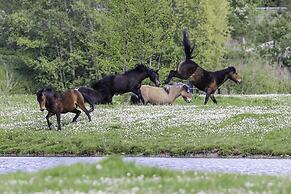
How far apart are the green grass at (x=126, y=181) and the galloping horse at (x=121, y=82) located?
844 inches

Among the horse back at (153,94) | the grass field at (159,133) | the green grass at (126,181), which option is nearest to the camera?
the green grass at (126,181)

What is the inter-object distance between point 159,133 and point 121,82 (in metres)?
8.45

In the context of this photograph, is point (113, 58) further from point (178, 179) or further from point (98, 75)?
point (178, 179)

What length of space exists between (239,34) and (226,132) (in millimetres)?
43279

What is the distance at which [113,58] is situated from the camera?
48188mm

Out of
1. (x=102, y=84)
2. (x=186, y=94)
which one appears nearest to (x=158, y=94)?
(x=186, y=94)

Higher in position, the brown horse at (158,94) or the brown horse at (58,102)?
the brown horse at (58,102)

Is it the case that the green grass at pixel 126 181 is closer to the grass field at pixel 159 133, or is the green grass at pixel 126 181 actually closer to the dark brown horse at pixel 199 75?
the grass field at pixel 159 133

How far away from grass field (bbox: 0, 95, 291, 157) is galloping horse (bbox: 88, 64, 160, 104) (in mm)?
2887

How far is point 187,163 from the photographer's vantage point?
21094 mm

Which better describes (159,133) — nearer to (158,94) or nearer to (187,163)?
(187,163)

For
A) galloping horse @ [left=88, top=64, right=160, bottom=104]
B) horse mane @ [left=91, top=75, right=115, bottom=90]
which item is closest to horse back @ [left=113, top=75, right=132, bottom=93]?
galloping horse @ [left=88, top=64, right=160, bottom=104]

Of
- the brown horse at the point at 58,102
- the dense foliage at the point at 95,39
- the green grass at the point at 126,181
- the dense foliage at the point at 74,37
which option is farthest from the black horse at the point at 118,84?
the green grass at the point at 126,181

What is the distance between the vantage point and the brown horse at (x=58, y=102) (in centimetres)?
2664
